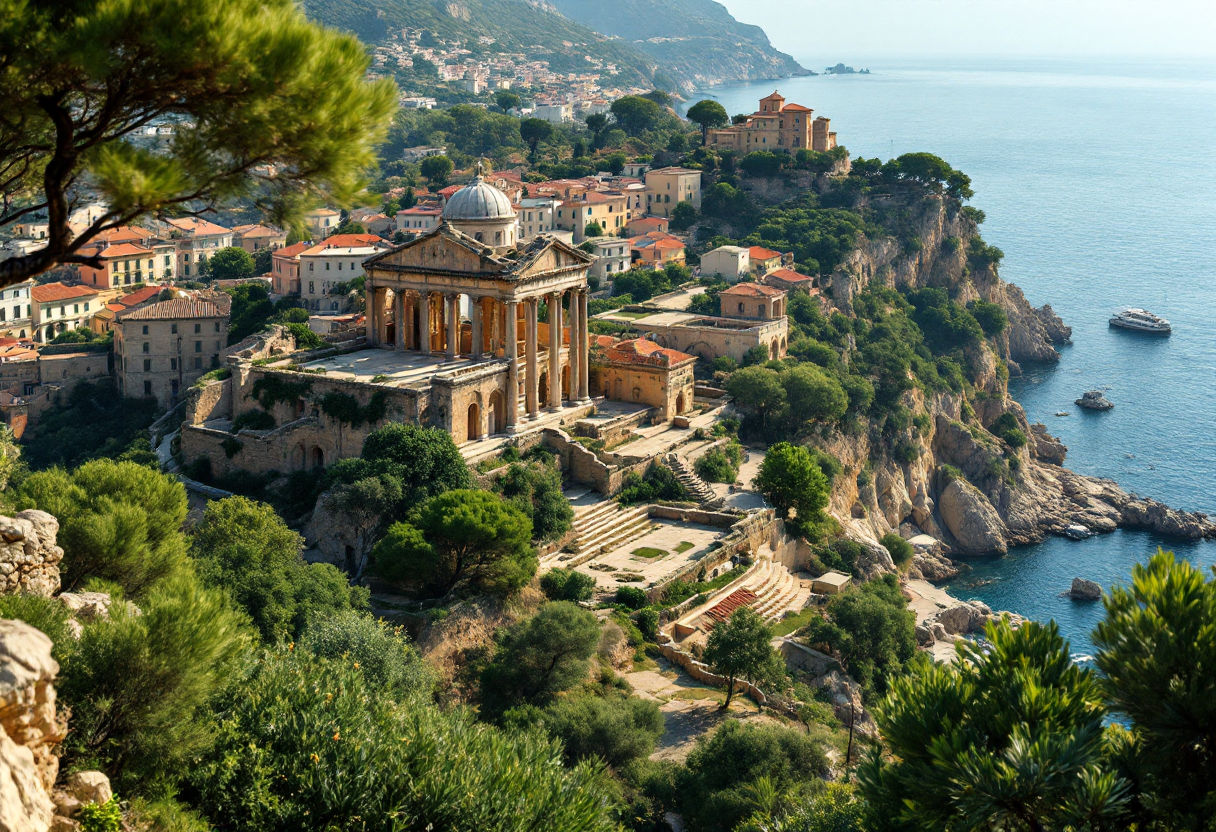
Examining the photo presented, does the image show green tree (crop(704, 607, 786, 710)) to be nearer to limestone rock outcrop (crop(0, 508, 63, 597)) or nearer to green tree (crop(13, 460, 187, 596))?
green tree (crop(13, 460, 187, 596))

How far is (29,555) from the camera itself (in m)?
20.1

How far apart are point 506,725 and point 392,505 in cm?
1251

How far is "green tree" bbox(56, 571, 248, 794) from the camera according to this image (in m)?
17.4

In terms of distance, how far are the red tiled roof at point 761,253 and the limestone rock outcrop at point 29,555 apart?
240ft

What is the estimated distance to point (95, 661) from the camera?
1766 cm

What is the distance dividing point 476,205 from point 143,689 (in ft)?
130

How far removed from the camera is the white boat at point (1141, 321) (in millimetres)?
126875

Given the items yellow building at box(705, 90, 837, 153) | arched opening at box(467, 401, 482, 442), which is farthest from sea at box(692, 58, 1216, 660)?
yellow building at box(705, 90, 837, 153)

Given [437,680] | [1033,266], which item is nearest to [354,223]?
[437,680]

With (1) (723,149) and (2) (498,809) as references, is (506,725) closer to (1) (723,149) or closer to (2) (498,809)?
(2) (498,809)

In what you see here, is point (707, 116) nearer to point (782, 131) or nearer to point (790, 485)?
point (782, 131)

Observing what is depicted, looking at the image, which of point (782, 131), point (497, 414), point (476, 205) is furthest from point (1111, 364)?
point (497, 414)

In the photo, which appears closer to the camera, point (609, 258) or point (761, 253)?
point (609, 258)

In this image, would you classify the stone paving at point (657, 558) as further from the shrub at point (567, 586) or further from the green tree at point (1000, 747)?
the green tree at point (1000, 747)
